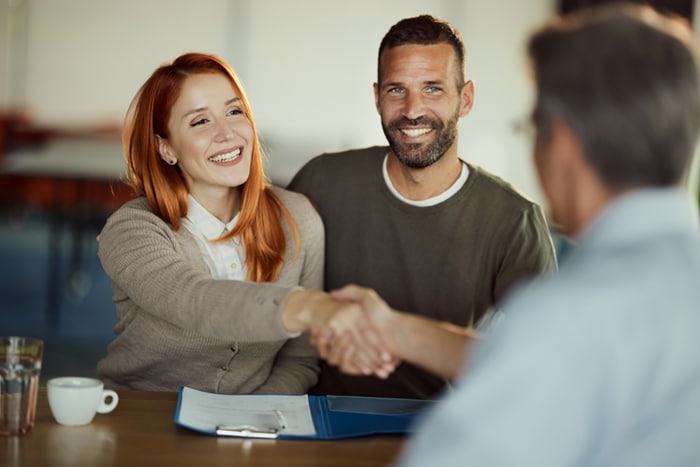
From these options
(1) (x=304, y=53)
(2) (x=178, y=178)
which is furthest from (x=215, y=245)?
(1) (x=304, y=53)

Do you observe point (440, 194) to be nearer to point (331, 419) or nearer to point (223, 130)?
point (223, 130)

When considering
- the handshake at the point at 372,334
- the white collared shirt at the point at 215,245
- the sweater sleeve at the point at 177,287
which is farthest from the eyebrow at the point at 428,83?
the handshake at the point at 372,334

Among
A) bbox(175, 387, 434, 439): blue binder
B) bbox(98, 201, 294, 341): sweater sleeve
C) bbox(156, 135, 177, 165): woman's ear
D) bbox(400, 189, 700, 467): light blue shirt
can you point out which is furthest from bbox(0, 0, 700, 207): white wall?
bbox(400, 189, 700, 467): light blue shirt

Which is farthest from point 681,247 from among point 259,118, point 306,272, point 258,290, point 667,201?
point 259,118

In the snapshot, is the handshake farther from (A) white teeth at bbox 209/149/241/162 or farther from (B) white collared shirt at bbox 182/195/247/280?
(A) white teeth at bbox 209/149/241/162

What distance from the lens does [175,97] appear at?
2.17 metres

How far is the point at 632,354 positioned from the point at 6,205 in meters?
5.80

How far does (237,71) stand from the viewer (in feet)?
18.7

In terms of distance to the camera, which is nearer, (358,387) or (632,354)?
(632,354)

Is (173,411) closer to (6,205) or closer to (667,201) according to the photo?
(667,201)

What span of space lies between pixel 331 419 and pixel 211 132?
0.86 m

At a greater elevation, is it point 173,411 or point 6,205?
point 173,411

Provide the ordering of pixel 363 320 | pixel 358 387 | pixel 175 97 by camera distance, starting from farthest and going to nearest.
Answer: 1. pixel 358 387
2. pixel 175 97
3. pixel 363 320

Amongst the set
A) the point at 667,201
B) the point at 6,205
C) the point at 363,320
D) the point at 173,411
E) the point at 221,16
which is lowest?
the point at 6,205
